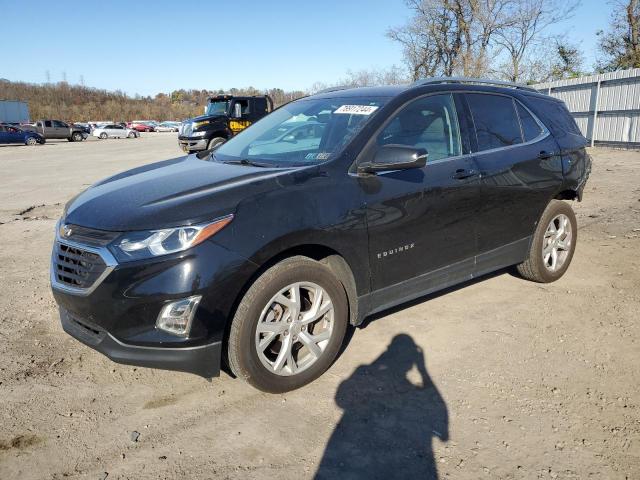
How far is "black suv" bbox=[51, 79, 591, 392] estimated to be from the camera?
259 cm

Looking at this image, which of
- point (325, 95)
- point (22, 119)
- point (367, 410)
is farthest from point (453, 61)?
point (22, 119)

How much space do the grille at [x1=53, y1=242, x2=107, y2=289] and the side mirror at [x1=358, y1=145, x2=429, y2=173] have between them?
1655 mm

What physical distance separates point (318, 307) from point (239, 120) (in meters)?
15.3

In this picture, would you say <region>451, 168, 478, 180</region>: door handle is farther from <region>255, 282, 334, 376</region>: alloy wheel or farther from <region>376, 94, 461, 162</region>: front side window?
<region>255, 282, 334, 376</region>: alloy wheel

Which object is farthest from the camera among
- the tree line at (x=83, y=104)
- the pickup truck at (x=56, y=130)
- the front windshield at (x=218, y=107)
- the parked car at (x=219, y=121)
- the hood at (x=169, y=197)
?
the tree line at (x=83, y=104)

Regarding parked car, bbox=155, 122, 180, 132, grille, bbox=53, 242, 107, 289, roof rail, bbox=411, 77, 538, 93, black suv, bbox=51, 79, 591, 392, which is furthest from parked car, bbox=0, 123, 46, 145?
roof rail, bbox=411, 77, 538, 93

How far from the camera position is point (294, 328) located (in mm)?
2945

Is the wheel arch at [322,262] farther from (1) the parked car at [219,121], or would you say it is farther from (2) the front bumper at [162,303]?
(1) the parked car at [219,121]

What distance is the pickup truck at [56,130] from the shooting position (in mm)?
39969

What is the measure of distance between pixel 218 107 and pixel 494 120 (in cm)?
1497

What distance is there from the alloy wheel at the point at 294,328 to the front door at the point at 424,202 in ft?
1.51

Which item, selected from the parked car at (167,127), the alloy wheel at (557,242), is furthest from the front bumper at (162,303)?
the parked car at (167,127)

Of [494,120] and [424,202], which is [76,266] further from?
[494,120]

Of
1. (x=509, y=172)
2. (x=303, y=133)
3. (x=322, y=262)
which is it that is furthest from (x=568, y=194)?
(x=322, y=262)
